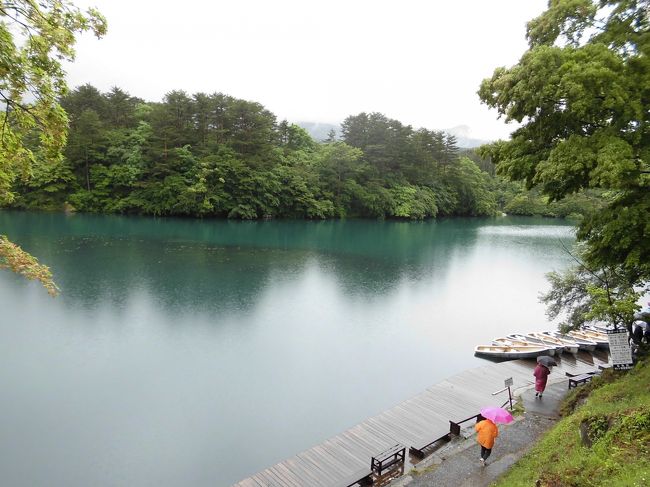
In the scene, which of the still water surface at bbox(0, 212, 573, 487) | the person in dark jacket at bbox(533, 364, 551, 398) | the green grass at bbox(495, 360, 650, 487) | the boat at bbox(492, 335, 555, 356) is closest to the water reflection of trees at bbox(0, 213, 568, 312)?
the still water surface at bbox(0, 212, 573, 487)

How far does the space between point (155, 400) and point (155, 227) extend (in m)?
30.3

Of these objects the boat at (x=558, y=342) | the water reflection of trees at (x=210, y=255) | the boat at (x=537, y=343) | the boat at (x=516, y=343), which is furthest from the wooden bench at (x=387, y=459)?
the water reflection of trees at (x=210, y=255)

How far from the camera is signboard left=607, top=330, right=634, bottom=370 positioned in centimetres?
895

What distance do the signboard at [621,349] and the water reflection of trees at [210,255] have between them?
42.3 feet

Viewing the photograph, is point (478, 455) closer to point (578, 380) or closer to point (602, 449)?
point (602, 449)

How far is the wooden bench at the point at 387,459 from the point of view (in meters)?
7.29

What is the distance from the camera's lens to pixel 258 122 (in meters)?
46.2

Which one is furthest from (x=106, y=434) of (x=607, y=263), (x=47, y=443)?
(x=607, y=263)

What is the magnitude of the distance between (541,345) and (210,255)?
20.5 m

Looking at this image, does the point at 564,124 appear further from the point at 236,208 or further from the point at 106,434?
the point at 236,208

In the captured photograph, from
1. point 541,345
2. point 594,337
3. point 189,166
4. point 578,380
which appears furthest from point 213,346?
point 189,166

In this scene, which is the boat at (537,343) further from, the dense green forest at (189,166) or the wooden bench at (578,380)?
the dense green forest at (189,166)

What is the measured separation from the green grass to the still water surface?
5009 millimetres

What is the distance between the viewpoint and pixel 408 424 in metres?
9.68
